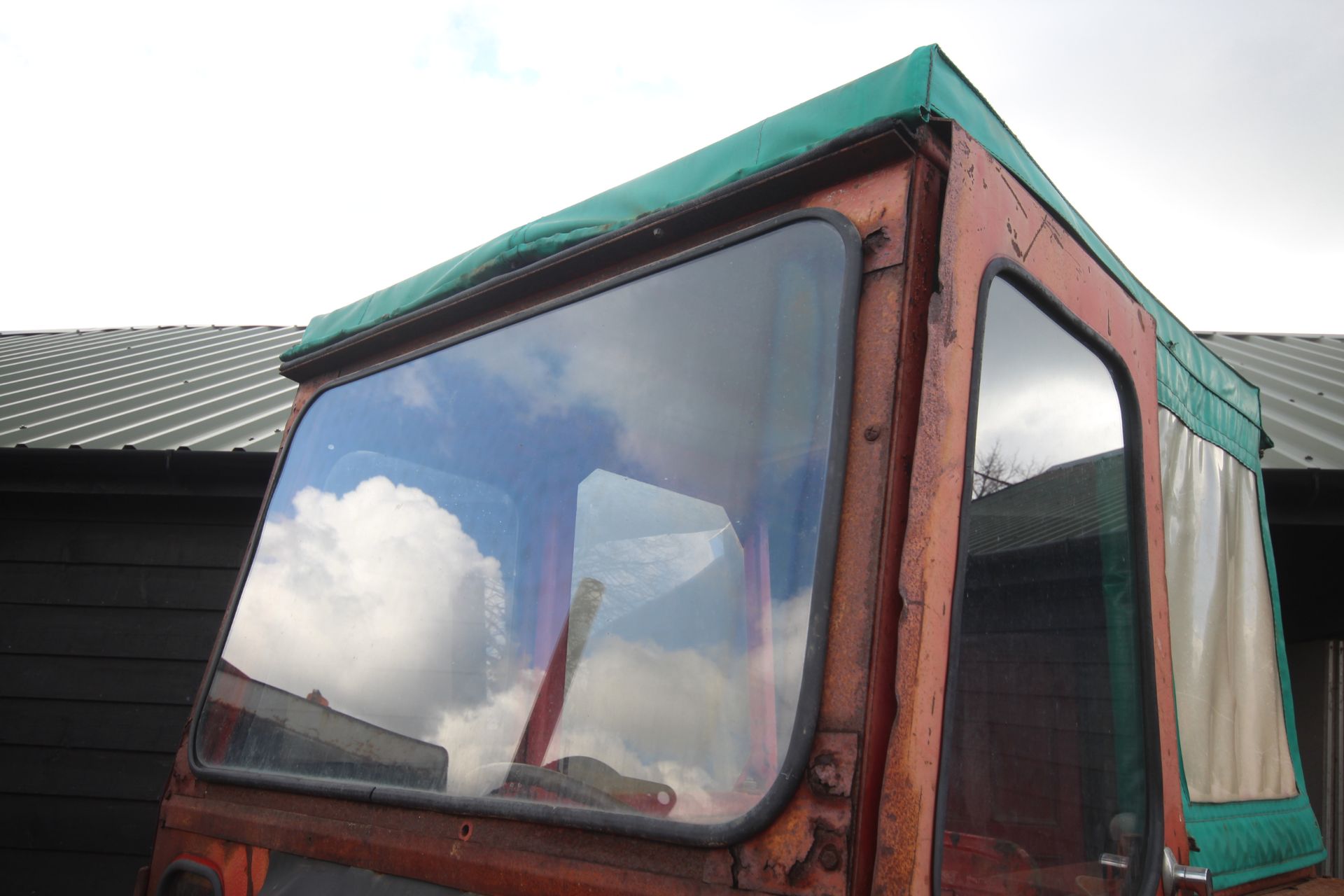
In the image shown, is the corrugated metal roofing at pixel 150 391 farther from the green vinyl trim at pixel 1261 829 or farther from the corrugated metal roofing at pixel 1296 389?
the corrugated metal roofing at pixel 1296 389

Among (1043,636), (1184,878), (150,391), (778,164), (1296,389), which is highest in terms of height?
(1296,389)

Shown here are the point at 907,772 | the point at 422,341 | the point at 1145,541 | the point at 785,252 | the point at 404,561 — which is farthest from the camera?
the point at 422,341

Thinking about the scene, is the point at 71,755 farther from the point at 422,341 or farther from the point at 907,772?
the point at 907,772

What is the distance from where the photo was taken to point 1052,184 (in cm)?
139

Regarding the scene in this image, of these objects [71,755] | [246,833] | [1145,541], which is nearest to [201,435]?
[71,755]

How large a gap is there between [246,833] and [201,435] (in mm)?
3993

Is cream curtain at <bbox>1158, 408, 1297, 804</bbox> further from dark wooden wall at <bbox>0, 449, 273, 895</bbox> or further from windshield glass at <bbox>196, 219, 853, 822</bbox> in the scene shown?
dark wooden wall at <bbox>0, 449, 273, 895</bbox>

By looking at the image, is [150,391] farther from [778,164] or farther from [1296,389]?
[1296,389]

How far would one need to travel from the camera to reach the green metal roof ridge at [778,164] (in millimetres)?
1119

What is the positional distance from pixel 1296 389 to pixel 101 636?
6.79 meters

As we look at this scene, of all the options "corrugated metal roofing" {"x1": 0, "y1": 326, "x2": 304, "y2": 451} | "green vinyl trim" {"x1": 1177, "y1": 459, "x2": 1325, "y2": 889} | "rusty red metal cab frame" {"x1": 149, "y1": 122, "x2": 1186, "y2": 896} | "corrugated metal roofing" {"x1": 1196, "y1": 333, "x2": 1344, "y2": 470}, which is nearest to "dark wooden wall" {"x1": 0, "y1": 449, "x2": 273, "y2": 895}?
"corrugated metal roofing" {"x1": 0, "y1": 326, "x2": 304, "y2": 451}

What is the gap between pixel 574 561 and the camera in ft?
4.39

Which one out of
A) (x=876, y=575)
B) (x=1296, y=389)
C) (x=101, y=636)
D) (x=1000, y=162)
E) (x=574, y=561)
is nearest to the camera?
(x=876, y=575)

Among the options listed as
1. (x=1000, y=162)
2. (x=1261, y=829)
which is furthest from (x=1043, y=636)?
(x=1261, y=829)
